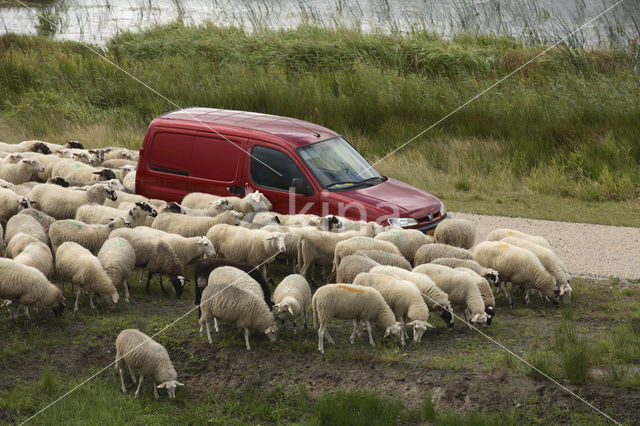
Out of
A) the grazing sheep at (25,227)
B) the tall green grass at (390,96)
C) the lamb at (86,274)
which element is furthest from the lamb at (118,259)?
the tall green grass at (390,96)

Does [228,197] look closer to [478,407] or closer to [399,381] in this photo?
[399,381]

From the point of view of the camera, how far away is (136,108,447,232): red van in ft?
43.7

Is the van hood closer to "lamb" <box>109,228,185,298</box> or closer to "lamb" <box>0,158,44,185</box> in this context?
"lamb" <box>109,228,185,298</box>

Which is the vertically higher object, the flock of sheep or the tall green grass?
the tall green grass

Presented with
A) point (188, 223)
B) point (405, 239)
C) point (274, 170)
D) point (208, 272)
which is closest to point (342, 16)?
point (274, 170)

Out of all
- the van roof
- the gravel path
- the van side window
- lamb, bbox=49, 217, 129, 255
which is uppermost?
the van roof

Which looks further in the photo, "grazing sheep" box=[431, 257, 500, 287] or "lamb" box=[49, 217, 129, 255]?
"lamb" box=[49, 217, 129, 255]

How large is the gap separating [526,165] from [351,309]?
11126 millimetres

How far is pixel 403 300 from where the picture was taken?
409 inches

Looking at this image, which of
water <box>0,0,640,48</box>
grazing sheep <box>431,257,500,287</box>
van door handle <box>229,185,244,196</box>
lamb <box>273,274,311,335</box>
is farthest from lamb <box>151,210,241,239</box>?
water <box>0,0,640,48</box>

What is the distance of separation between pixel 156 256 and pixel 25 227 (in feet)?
7.48

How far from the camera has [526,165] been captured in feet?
65.2

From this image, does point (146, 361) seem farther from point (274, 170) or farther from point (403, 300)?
point (274, 170)

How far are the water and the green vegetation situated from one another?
2.19 meters
